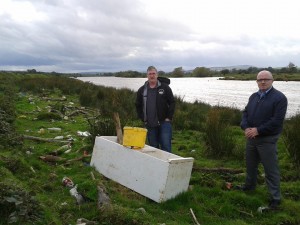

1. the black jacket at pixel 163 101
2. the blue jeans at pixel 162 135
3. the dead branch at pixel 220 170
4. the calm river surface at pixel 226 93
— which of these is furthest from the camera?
the calm river surface at pixel 226 93

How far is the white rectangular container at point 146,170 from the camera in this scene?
17.6 ft

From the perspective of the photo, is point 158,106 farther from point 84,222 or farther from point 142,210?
point 84,222

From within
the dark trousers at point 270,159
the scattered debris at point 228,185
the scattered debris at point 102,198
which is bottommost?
the scattered debris at point 228,185

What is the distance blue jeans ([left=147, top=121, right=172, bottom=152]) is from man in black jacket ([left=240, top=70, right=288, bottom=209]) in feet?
5.44

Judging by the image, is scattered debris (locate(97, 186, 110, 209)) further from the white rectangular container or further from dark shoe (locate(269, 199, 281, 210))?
dark shoe (locate(269, 199, 281, 210))

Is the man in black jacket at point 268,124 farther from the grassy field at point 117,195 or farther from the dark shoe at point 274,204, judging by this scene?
the grassy field at point 117,195

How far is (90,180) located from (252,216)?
2.65m

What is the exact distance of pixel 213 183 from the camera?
6.44 m

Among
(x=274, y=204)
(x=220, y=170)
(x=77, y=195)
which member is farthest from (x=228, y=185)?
(x=77, y=195)

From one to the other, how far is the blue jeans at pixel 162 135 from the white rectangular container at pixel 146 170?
49 centimetres

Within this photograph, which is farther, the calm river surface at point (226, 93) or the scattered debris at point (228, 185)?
the calm river surface at point (226, 93)

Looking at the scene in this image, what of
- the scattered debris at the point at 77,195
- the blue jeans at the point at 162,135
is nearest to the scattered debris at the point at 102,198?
the scattered debris at the point at 77,195

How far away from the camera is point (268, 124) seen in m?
5.36

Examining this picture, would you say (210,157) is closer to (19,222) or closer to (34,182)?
(34,182)
